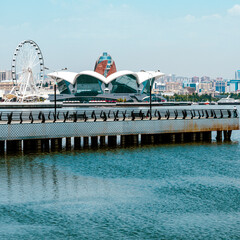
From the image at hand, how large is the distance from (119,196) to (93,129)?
59.5ft

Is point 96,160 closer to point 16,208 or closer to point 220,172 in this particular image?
point 220,172

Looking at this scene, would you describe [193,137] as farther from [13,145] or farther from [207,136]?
[13,145]

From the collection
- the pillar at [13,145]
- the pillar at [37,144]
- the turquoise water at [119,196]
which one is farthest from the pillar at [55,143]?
the pillar at [13,145]

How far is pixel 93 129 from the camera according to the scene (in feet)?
154

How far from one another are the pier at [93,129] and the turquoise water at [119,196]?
2213 mm

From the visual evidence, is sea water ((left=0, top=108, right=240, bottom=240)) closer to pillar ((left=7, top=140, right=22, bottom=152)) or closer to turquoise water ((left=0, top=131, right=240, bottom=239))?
turquoise water ((left=0, top=131, right=240, bottom=239))

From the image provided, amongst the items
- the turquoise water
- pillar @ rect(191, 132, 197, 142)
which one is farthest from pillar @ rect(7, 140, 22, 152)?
pillar @ rect(191, 132, 197, 142)

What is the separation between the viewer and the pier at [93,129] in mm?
43781

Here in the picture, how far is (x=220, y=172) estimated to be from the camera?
37438 millimetres

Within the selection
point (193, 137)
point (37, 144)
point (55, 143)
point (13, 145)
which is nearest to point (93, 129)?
point (55, 143)

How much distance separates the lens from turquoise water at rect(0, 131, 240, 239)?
23.2m

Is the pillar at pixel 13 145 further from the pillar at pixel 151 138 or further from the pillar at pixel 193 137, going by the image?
the pillar at pixel 193 137

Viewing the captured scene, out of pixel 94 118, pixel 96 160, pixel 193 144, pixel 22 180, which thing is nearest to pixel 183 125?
pixel 193 144

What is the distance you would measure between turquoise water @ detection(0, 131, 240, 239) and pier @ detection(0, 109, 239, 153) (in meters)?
2.21
